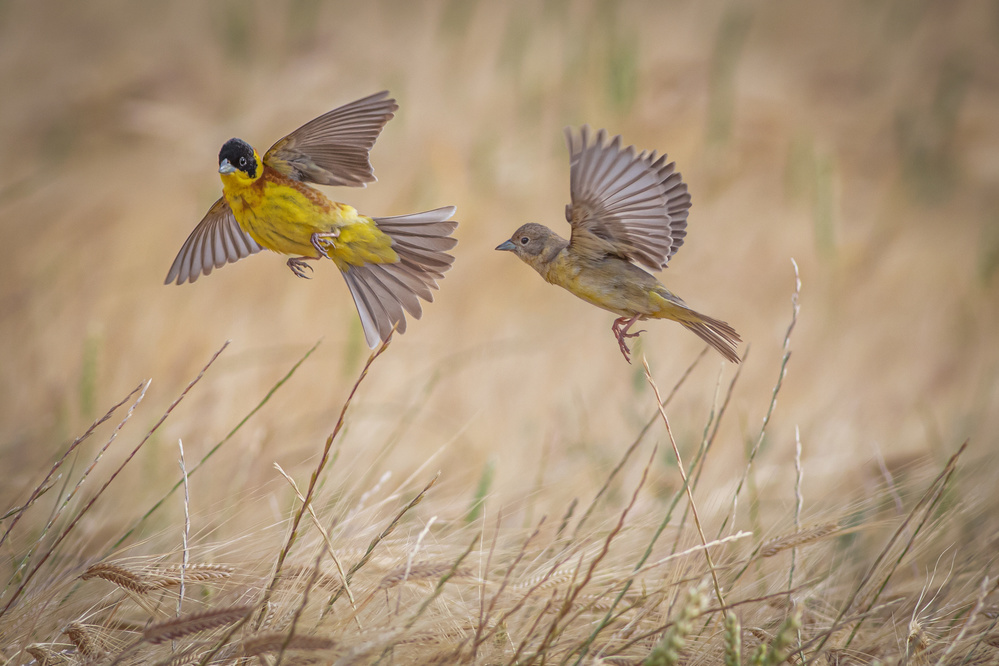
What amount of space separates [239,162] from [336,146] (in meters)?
0.13

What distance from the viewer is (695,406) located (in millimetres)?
3904

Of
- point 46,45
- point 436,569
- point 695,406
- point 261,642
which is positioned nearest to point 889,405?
point 695,406

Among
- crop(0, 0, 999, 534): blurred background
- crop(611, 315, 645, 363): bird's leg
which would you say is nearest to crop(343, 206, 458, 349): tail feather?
crop(611, 315, 645, 363): bird's leg

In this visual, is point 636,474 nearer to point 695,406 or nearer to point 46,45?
point 695,406

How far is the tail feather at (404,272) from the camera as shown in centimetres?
94

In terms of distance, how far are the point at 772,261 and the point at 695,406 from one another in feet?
4.10

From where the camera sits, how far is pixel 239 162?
3.18 ft

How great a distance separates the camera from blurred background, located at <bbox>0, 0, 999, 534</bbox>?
3.65 metres

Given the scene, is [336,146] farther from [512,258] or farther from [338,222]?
[512,258]

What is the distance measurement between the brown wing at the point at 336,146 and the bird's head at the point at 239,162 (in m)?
0.06

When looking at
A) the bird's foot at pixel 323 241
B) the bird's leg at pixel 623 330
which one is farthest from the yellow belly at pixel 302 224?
the bird's leg at pixel 623 330

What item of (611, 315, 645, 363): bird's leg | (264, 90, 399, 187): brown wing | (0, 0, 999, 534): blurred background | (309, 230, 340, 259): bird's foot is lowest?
(611, 315, 645, 363): bird's leg

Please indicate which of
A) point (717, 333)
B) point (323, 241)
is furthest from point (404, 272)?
point (717, 333)

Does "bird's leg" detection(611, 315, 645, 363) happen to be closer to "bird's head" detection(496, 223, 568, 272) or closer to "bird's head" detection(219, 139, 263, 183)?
"bird's head" detection(496, 223, 568, 272)
